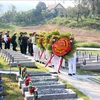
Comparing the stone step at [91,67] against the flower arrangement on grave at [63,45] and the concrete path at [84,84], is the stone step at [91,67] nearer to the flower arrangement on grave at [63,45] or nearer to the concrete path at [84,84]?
the concrete path at [84,84]

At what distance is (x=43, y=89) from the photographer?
1078 cm

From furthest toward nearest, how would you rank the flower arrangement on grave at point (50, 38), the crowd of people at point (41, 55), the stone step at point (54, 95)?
the crowd of people at point (41, 55) → the flower arrangement on grave at point (50, 38) → the stone step at point (54, 95)

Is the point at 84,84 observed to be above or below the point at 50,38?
below

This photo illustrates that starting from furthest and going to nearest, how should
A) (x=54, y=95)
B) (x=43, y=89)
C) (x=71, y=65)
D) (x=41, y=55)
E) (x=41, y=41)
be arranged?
(x=41, y=55) → (x=41, y=41) → (x=71, y=65) → (x=43, y=89) → (x=54, y=95)

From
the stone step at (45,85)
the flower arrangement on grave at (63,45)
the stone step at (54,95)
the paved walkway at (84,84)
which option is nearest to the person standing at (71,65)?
the paved walkway at (84,84)

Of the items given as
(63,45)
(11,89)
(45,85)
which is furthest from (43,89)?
(63,45)

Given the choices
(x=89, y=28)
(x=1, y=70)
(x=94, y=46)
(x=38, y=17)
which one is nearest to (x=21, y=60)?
(x=1, y=70)

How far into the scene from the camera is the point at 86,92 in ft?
37.5

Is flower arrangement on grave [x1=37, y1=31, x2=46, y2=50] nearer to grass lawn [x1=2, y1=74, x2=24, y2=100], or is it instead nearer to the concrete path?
the concrete path

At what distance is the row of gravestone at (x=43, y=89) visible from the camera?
980 cm

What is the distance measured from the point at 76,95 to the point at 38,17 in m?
56.2

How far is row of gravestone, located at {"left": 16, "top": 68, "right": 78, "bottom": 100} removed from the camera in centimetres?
980

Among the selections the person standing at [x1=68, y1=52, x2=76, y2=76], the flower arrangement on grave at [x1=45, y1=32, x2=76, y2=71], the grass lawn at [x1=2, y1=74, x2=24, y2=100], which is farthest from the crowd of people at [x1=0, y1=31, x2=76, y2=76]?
the grass lawn at [x1=2, y1=74, x2=24, y2=100]

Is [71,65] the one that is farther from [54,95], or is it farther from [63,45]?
[54,95]
